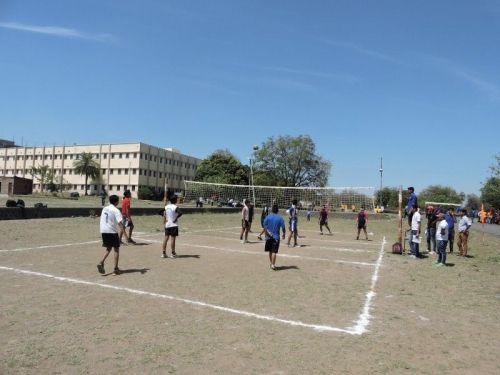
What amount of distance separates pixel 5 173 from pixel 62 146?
19.1 m

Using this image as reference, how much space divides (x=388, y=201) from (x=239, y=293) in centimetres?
10977

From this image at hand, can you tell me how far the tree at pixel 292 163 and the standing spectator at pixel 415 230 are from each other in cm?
7088

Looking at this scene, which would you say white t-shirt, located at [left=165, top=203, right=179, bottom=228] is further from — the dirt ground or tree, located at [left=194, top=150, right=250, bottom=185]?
tree, located at [left=194, top=150, right=250, bottom=185]

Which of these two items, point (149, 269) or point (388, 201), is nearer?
point (149, 269)

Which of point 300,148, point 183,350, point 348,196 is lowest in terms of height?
point 183,350

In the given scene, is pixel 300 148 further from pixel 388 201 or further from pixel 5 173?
pixel 5 173

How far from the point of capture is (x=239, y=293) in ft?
27.3

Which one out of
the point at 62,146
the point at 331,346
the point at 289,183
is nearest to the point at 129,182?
the point at 62,146

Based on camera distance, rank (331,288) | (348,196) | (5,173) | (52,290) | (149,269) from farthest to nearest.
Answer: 1. (5,173)
2. (348,196)
3. (149,269)
4. (331,288)
5. (52,290)

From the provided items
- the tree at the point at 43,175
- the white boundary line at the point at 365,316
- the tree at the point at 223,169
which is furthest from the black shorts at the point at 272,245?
the tree at the point at 43,175

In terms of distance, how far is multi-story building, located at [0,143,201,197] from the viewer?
300 ft

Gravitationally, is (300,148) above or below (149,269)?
above

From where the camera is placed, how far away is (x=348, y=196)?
147 feet

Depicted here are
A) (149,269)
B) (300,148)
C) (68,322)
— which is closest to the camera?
(68,322)
